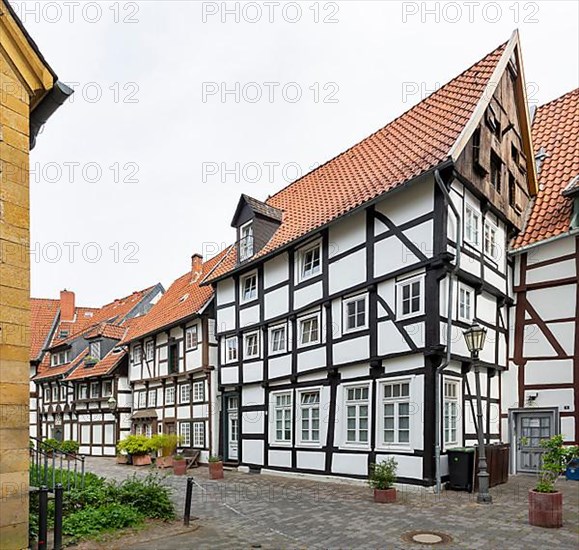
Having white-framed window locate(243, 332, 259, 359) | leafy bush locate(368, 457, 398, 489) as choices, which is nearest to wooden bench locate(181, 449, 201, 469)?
white-framed window locate(243, 332, 259, 359)

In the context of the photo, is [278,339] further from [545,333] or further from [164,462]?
[545,333]

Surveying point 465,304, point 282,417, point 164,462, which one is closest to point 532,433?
point 465,304

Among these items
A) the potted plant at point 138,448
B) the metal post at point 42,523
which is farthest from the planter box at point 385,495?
the potted plant at point 138,448

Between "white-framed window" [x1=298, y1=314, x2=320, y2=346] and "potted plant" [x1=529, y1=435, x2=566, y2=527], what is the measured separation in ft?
26.5

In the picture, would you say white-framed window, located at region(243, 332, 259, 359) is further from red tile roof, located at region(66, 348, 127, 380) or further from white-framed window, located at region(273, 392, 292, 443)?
red tile roof, located at region(66, 348, 127, 380)

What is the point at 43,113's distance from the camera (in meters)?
9.28

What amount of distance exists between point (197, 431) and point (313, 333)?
27.6ft

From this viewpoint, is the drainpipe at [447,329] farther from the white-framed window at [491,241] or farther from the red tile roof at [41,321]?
the red tile roof at [41,321]

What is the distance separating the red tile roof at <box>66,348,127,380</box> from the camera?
29.5 meters

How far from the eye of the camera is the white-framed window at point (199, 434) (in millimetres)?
22917

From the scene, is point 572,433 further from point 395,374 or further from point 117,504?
point 117,504

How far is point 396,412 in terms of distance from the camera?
14.4 metres

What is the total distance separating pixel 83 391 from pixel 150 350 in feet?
23.4

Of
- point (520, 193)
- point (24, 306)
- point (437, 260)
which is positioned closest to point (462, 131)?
point (437, 260)
